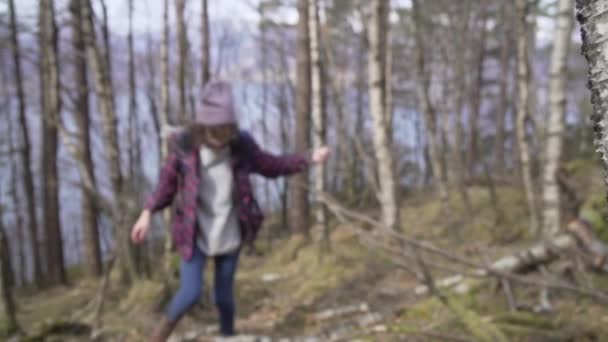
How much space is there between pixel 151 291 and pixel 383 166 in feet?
8.96

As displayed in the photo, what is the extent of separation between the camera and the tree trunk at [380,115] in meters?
5.50

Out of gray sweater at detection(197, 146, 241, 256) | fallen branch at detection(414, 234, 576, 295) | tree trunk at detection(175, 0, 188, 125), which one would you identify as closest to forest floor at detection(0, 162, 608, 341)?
fallen branch at detection(414, 234, 576, 295)

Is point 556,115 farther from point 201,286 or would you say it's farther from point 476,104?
point 476,104

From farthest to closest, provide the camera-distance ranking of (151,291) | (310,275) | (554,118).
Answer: (310,275), (151,291), (554,118)

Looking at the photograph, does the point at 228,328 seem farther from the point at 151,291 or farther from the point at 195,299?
the point at 151,291

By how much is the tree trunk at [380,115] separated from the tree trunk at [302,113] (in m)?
3.88

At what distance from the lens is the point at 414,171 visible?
25922mm

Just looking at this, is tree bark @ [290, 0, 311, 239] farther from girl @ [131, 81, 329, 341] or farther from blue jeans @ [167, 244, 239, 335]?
girl @ [131, 81, 329, 341]

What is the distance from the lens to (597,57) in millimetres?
854

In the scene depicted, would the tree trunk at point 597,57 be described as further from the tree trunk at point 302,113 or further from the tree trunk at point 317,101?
the tree trunk at point 302,113

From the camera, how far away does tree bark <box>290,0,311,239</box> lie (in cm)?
982

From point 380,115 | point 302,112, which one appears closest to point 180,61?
point 380,115

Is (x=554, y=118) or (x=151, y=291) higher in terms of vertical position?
(x=554, y=118)

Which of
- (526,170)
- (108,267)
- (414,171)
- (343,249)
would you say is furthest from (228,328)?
(414,171)
